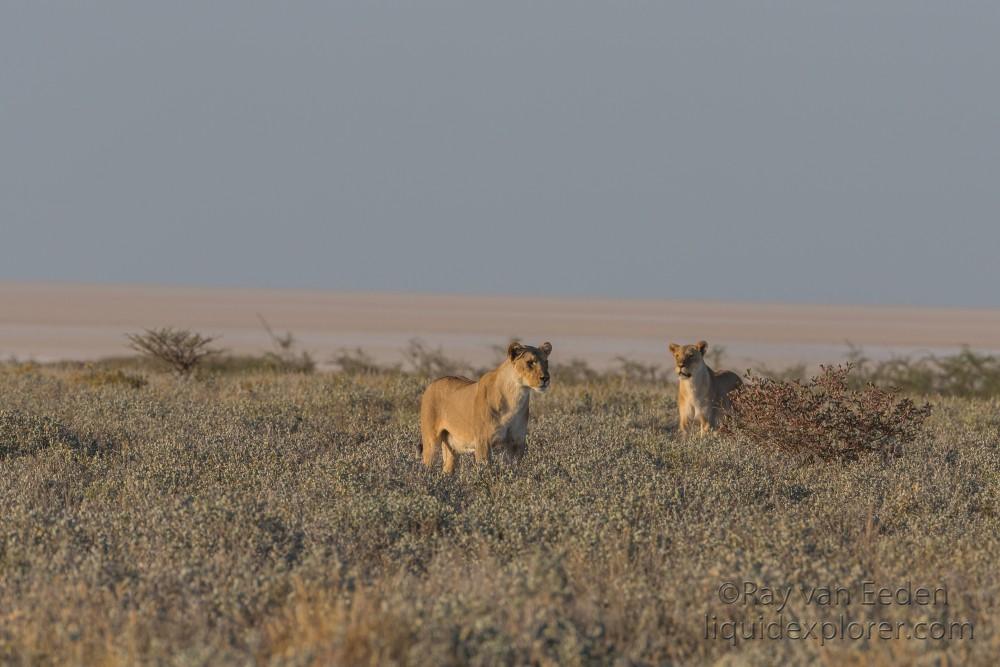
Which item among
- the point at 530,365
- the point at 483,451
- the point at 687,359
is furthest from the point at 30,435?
the point at 687,359

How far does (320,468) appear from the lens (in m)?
9.59

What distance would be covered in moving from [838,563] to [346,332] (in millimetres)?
57653

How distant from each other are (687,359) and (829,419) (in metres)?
2.37

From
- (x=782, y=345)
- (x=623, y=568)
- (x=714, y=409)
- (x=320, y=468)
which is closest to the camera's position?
(x=623, y=568)

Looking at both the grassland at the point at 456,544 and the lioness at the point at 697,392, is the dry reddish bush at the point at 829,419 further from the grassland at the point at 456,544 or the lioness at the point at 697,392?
the lioness at the point at 697,392

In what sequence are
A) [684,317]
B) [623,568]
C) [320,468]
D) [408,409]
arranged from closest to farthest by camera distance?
[623,568] < [320,468] < [408,409] < [684,317]

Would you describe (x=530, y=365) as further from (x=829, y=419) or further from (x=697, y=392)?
(x=697, y=392)

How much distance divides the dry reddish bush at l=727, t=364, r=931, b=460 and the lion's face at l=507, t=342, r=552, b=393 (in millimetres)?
2796

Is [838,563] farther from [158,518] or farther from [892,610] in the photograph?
[158,518]

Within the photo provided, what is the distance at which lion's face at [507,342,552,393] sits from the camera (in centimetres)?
938

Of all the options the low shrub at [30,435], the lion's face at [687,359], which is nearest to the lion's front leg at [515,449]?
the lion's face at [687,359]

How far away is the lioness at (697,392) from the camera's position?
516 inches

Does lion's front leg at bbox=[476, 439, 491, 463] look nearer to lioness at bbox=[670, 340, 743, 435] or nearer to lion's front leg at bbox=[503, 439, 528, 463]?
lion's front leg at bbox=[503, 439, 528, 463]

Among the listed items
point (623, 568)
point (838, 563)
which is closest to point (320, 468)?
point (623, 568)
